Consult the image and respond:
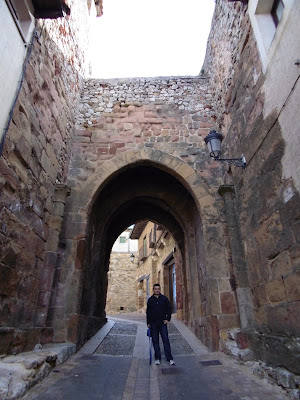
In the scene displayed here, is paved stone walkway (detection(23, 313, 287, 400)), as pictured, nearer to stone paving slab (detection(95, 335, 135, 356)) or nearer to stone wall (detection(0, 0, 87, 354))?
stone paving slab (detection(95, 335, 135, 356))

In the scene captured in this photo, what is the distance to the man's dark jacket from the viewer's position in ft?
12.8

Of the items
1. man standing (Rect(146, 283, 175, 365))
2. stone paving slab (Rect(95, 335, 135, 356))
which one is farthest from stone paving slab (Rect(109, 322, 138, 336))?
man standing (Rect(146, 283, 175, 365))

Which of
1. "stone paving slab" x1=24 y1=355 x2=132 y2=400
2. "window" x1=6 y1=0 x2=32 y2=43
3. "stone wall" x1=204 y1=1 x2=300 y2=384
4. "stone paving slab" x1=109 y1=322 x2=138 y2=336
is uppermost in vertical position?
"window" x1=6 y1=0 x2=32 y2=43

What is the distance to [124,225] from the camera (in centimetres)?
730

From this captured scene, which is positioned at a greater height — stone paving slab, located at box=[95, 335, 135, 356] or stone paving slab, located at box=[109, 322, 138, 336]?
stone paving slab, located at box=[109, 322, 138, 336]

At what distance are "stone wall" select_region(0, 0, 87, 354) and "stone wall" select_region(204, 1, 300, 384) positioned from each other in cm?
275

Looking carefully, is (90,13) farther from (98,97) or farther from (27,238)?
(27,238)

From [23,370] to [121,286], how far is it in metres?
16.2

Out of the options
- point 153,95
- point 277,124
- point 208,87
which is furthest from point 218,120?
point 277,124

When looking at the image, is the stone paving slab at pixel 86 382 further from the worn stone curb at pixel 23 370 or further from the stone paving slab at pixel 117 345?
the stone paving slab at pixel 117 345

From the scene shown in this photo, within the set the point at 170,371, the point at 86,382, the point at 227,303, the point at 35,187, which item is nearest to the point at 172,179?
the point at 227,303

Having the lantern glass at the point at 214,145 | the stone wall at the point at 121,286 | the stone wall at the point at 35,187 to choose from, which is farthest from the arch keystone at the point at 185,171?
the stone wall at the point at 121,286

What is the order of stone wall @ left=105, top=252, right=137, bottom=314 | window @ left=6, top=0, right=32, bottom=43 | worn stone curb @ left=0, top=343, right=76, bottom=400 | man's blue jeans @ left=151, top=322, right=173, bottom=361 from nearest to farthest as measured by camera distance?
worn stone curb @ left=0, top=343, right=76, bottom=400 < window @ left=6, top=0, right=32, bottom=43 < man's blue jeans @ left=151, top=322, right=173, bottom=361 < stone wall @ left=105, top=252, right=137, bottom=314

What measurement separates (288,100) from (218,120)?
2772 millimetres
